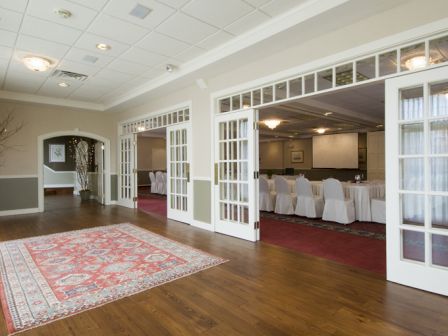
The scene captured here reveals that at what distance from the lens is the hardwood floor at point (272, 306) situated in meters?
2.04

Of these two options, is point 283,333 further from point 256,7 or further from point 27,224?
point 27,224

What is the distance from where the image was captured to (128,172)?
26.3 feet

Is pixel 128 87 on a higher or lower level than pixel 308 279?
higher

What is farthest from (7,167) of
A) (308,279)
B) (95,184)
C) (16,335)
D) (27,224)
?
Answer: (308,279)

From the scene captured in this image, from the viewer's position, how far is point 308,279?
2.91 metres

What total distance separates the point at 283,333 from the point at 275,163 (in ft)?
44.3

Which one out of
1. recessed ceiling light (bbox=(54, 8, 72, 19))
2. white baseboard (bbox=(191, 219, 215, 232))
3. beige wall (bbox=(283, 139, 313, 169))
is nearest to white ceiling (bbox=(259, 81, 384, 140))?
white baseboard (bbox=(191, 219, 215, 232))

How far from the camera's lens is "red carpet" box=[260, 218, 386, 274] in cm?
347

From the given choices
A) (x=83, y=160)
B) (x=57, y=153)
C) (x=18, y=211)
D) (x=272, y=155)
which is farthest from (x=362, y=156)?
(x=57, y=153)

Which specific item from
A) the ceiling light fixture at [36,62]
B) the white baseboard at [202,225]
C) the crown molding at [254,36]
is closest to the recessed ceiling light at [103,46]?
the ceiling light fixture at [36,62]

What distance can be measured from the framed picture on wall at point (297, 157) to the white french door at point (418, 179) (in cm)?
1137

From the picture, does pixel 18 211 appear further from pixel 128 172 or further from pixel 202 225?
pixel 202 225

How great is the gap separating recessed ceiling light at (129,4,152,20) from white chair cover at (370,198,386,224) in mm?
5208

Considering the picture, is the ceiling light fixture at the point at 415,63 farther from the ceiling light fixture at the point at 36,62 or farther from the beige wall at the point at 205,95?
the ceiling light fixture at the point at 36,62
